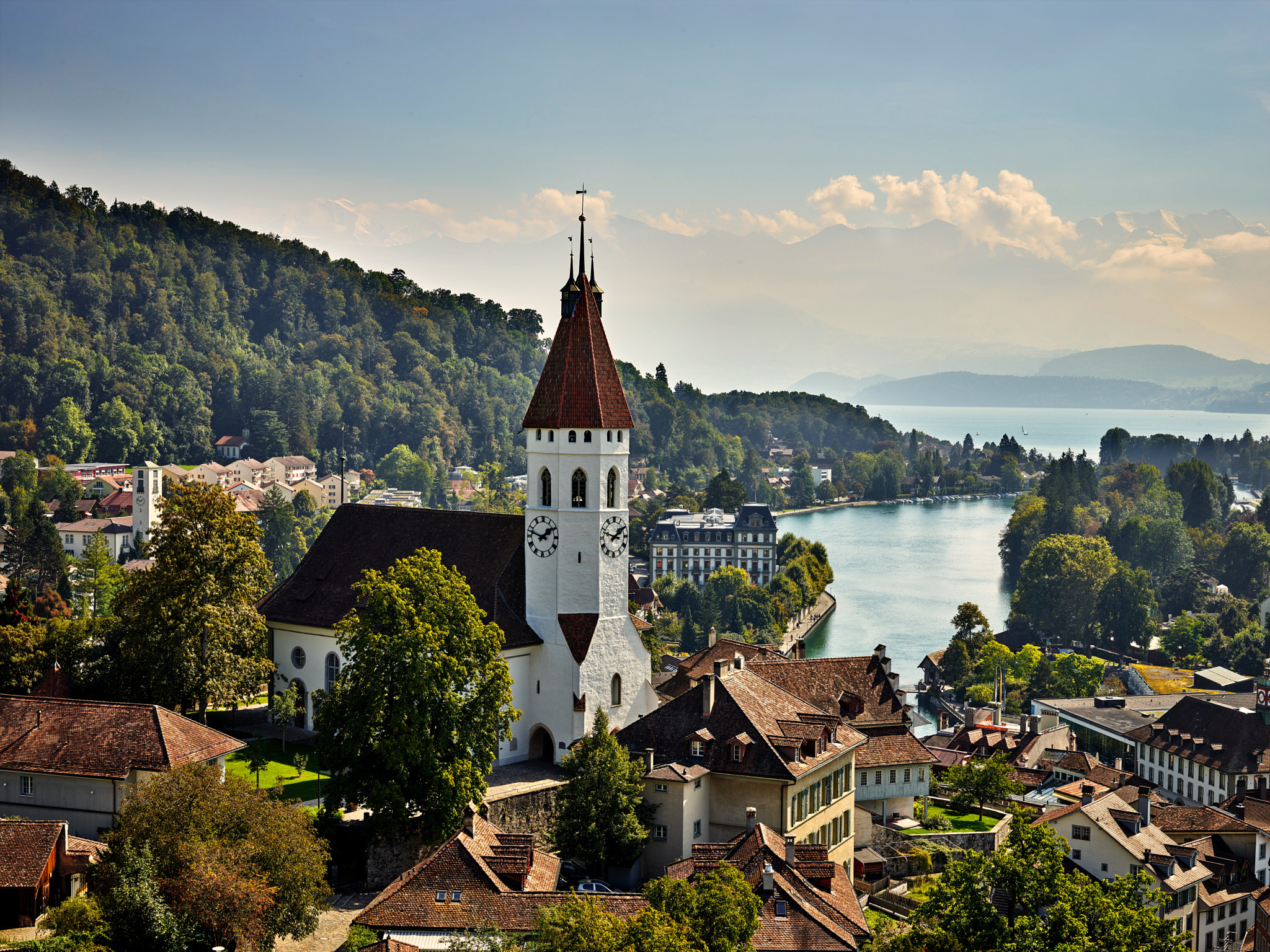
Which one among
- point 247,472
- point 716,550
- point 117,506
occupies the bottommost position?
point 716,550

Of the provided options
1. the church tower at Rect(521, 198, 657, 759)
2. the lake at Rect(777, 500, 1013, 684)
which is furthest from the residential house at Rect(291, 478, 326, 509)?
the church tower at Rect(521, 198, 657, 759)

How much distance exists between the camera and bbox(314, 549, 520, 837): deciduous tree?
3369 cm

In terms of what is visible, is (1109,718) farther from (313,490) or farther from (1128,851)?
(313,490)

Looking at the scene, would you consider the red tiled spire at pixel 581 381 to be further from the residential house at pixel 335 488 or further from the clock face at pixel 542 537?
the residential house at pixel 335 488

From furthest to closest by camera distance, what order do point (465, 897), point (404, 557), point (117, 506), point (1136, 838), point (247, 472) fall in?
point (247, 472) < point (117, 506) < point (404, 557) < point (1136, 838) < point (465, 897)

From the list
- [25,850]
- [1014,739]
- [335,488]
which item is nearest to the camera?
[25,850]

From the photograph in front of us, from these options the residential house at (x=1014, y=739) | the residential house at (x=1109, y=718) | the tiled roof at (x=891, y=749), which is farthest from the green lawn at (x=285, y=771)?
the residential house at (x=1109, y=718)

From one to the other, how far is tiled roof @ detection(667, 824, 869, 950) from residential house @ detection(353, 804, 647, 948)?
125 inches

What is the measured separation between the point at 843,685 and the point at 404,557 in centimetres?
1623

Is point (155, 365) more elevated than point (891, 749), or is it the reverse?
point (155, 365)

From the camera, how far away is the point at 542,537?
4269 centimetres

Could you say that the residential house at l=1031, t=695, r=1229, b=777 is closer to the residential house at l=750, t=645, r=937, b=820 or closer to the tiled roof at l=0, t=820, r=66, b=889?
the residential house at l=750, t=645, r=937, b=820

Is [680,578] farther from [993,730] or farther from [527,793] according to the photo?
[527,793]

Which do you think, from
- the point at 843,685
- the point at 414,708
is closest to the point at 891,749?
the point at 843,685
